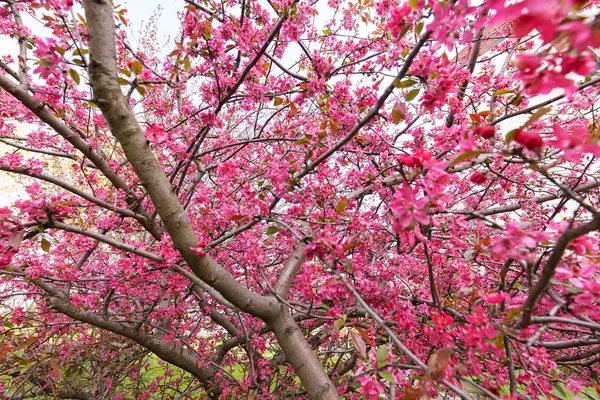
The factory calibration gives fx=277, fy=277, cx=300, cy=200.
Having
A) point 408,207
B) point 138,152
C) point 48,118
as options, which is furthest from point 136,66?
point 408,207

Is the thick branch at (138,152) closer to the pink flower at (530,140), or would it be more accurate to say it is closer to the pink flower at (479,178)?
the pink flower at (479,178)

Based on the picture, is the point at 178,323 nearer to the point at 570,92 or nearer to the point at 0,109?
the point at 0,109

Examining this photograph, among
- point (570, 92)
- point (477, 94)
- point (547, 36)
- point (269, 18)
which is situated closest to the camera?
point (547, 36)

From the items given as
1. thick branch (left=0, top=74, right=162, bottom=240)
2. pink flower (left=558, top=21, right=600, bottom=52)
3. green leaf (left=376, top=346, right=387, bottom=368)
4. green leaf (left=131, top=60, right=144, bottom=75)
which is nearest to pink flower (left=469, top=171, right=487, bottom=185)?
pink flower (left=558, top=21, right=600, bottom=52)

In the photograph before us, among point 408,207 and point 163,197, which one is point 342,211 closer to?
point 408,207

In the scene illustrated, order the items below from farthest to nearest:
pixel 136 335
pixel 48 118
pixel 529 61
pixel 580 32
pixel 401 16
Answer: pixel 136 335 < pixel 48 118 < pixel 401 16 < pixel 529 61 < pixel 580 32

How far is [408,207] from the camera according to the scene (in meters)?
0.97

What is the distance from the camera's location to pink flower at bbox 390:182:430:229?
3.13ft

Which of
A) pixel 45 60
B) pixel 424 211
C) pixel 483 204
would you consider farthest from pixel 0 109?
pixel 483 204

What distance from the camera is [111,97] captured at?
1334mm

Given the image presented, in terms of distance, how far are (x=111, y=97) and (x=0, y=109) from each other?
2.36 m

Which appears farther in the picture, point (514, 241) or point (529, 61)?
point (514, 241)

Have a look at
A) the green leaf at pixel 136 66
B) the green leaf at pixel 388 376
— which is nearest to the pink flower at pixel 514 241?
the green leaf at pixel 388 376

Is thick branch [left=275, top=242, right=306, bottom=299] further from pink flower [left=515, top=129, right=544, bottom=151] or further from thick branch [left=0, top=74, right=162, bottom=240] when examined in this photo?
pink flower [left=515, top=129, right=544, bottom=151]
